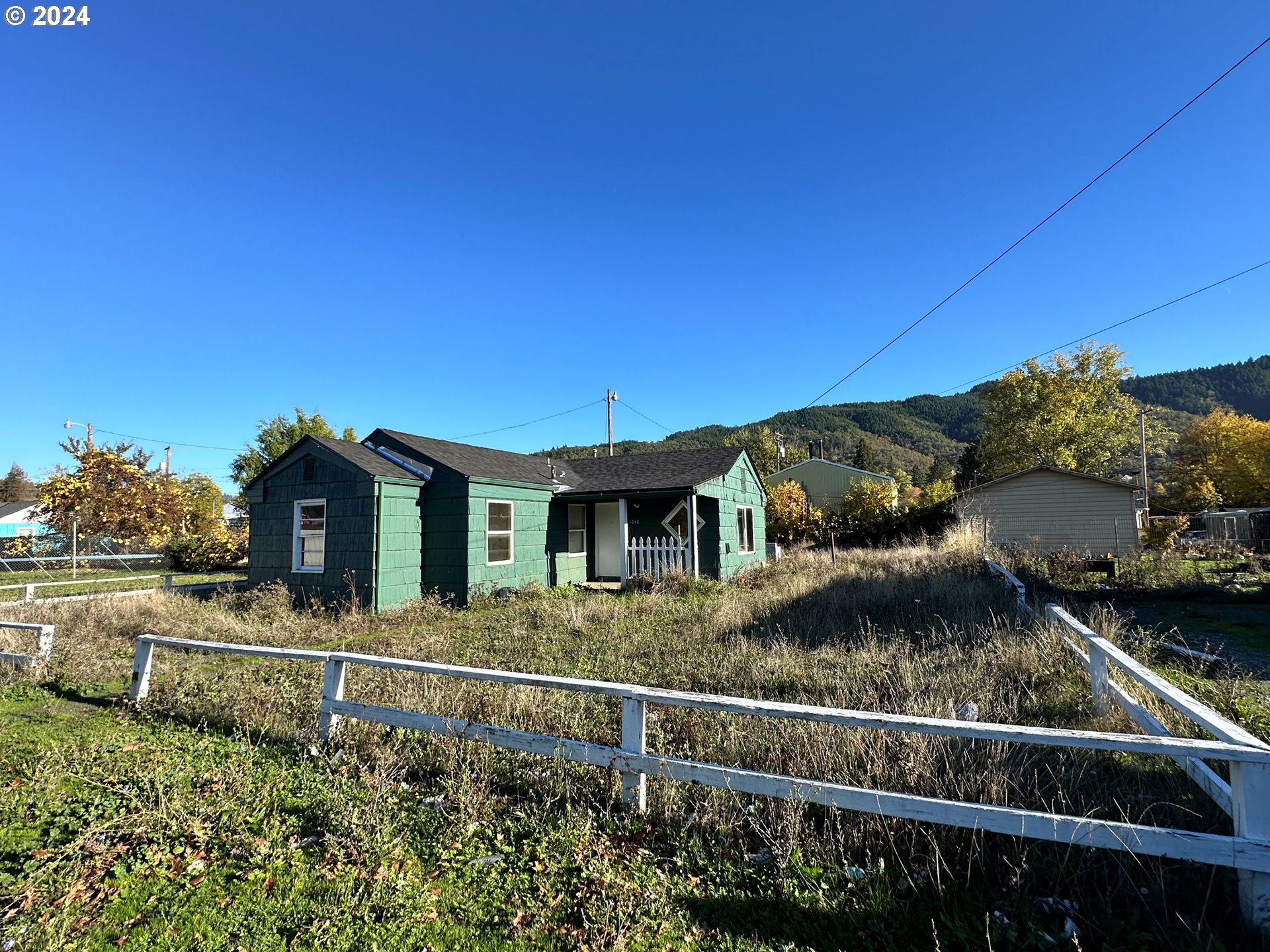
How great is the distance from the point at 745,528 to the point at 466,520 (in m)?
10.1

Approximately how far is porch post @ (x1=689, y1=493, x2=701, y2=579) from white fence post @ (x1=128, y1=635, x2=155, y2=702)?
408 inches

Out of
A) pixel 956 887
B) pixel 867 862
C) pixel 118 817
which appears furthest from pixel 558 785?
pixel 118 817

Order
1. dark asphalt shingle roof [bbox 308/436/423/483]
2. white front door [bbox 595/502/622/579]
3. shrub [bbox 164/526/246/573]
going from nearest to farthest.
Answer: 1. dark asphalt shingle roof [bbox 308/436/423/483]
2. white front door [bbox 595/502/622/579]
3. shrub [bbox 164/526/246/573]

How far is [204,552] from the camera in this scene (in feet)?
73.4

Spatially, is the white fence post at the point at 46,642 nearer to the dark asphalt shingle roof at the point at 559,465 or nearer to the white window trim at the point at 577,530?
the dark asphalt shingle roof at the point at 559,465

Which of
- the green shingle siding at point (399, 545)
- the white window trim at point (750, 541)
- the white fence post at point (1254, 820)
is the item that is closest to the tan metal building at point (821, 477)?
the white window trim at point (750, 541)

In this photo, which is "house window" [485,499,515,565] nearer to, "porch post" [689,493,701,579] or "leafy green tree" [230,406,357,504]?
"porch post" [689,493,701,579]

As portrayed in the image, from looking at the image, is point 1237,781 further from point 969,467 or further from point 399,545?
point 969,467

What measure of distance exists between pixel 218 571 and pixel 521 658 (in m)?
21.5

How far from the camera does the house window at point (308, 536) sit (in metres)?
11.7

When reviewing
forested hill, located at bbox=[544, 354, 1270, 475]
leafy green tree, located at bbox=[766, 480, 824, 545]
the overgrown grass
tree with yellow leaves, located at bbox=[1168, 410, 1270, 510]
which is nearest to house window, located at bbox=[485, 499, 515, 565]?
the overgrown grass

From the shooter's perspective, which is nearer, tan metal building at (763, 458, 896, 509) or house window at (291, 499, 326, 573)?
house window at (291, 499, 326, 573)

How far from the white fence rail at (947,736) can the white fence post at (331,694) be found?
0.23 metres

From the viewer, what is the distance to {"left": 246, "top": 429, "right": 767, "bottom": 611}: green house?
1127 cm
